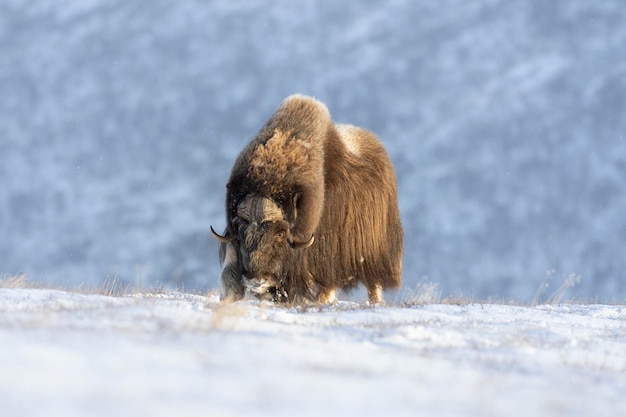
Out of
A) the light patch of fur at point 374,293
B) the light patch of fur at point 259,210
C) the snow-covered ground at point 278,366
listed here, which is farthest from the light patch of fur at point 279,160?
the snow-covered ground at point 278,366

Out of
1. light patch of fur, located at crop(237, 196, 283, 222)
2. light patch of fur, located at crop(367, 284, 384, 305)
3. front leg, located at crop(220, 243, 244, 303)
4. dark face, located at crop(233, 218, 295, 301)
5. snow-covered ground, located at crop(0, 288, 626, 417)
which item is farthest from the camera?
light patch of fur, located at crop(367, 284, 384, 305)

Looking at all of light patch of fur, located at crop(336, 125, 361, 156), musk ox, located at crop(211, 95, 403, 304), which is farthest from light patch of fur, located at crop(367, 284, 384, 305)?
light patch of fur, located at crop(336, 125, 361, 156)

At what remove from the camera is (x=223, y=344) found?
3.66 metres

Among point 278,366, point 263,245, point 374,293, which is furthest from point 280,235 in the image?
point 278,366

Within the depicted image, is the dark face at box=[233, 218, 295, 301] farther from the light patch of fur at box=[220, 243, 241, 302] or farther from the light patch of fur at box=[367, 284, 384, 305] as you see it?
the light patch of fur at box=[367, 284, 384, 305]

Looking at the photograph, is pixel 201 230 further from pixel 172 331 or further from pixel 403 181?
pixel 172 331

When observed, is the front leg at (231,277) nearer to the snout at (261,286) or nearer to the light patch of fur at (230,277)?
the light patch of fur at (230,277)

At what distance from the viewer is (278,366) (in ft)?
10.9

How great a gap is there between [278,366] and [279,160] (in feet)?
16.9

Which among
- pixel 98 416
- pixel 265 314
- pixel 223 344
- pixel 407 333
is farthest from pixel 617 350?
pixel 98 416

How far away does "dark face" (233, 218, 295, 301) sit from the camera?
7824 millimetres

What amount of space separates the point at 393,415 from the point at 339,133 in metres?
6.97

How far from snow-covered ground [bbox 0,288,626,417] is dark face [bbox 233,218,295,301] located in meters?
2.41

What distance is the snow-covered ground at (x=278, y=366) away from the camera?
2688 millimetres
